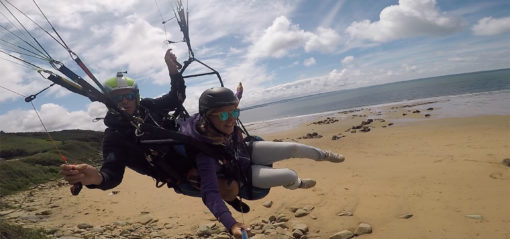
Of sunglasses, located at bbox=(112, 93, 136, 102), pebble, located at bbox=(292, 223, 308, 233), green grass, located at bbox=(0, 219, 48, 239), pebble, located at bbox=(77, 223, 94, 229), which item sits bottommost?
pebble, located at bbox=(292, 223, 308, 233)

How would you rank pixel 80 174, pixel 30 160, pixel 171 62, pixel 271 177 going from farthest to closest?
pixel 30 160 → pixel 171 62 → pixel 271 177 → pixel 80 174

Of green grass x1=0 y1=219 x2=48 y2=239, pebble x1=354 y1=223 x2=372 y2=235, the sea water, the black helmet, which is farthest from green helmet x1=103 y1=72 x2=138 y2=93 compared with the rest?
the sea water

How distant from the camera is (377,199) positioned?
9.34 m

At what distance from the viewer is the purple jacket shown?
273cm

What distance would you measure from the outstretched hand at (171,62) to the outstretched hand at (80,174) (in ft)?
8.07

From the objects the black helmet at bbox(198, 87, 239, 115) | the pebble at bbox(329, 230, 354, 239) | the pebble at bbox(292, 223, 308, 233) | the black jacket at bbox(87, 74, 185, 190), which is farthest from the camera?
the pebble at bbox(292, 223, 308, 233)

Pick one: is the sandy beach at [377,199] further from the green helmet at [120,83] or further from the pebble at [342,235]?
the green helmet at [120,83]

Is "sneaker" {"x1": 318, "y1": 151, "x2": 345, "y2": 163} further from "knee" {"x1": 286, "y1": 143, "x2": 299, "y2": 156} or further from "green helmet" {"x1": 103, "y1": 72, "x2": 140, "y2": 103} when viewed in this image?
"green helmet" {"x1": 103, "y1": 72, "x2": 140, "y2": 103}

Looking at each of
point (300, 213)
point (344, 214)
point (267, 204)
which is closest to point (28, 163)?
point (267, 204)

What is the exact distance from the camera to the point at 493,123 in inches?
786

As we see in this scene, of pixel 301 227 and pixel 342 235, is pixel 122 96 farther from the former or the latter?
pixel 342 235

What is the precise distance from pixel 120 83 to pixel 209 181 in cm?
186

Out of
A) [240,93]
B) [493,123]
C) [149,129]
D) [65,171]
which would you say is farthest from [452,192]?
[493,123]

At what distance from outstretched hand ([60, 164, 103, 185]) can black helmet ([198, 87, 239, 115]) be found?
1.27 m
